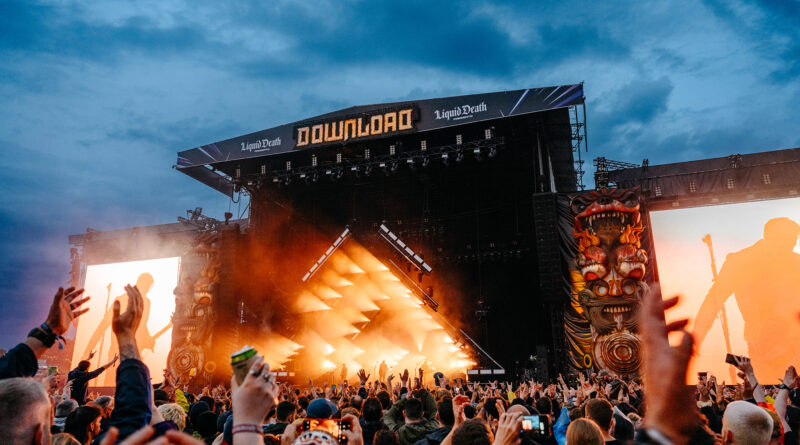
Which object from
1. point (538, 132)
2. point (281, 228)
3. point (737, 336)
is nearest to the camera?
point (737, 336)

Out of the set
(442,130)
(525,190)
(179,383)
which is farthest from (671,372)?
(179,383)

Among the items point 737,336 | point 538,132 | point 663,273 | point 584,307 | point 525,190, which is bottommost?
point 737,336

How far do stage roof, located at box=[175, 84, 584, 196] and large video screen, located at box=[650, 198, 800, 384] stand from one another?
555cm

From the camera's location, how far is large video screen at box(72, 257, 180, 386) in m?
21.2

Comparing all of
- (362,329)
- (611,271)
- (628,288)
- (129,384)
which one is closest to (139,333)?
(362,329)

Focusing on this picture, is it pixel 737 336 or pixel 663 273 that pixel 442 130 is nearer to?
pixel 663 273

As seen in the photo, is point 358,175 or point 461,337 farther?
point 358,175

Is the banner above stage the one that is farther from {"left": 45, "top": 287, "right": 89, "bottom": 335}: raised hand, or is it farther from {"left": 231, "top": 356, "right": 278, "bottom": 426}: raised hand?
{"left": 231, "top": 356, "right": 278, "bottom": 426}: raised hand

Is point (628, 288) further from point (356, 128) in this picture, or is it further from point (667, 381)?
point (667, 381)

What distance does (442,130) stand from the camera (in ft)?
59.1

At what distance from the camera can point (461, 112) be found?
1664cm

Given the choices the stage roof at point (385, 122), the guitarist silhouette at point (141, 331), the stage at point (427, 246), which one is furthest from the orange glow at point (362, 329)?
the guitarist silhouette at point (141, 331)

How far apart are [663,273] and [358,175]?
35.7 feet

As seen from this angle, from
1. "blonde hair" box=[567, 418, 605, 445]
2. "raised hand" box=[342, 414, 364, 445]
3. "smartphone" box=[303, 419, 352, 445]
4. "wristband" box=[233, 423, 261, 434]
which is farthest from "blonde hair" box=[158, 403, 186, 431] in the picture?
"blonde hair" box=[567, 418, 605, 445]
